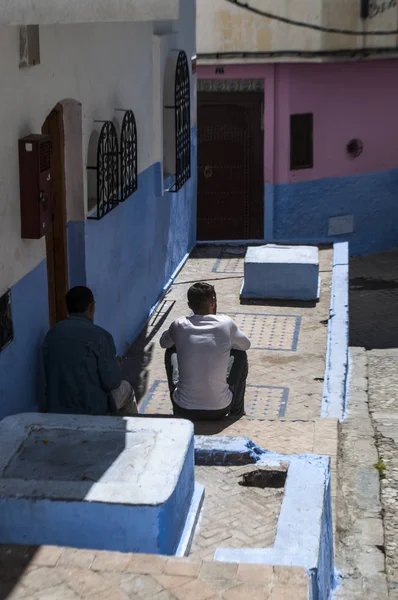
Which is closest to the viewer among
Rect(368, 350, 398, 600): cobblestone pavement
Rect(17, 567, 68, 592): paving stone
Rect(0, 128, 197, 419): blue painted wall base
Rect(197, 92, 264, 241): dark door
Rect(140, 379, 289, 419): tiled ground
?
Rect(17, 567, 68, 592): paving stone

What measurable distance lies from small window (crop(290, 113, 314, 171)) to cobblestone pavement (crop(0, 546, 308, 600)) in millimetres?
13003

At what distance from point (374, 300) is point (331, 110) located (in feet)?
12.3

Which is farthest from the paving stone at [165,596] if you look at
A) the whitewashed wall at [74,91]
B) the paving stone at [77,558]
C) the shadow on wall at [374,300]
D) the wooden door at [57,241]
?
the shadow on wall at [374,300]

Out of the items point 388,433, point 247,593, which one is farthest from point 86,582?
point 388,433

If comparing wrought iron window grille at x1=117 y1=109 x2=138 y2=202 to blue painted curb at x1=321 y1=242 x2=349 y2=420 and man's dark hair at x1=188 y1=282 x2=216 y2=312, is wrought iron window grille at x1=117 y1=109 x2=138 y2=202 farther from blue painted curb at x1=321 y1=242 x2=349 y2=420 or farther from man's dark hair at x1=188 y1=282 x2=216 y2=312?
blue painted curb at x1=321 y1=242 x2=349 y2=420

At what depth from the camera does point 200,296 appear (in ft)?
23.8

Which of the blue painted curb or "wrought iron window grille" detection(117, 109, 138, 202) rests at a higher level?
"wrought iron window grille" detection(117, 109, 138, 202)

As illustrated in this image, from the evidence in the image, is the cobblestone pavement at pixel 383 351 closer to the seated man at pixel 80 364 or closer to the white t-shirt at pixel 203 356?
the white t-shirt at pixel 203 356

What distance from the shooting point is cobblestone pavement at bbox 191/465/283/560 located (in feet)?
16.9

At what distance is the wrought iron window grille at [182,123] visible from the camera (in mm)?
11812

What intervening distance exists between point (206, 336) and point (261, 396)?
1.71m

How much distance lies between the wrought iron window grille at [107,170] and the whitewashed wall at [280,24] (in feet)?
25.3

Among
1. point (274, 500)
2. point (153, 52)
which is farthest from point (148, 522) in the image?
point (153, 52)

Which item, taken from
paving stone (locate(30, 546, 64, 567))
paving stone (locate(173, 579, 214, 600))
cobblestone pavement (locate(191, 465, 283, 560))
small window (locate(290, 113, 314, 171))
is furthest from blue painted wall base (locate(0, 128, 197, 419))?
small window (locate(290, 113, 314, 171))
